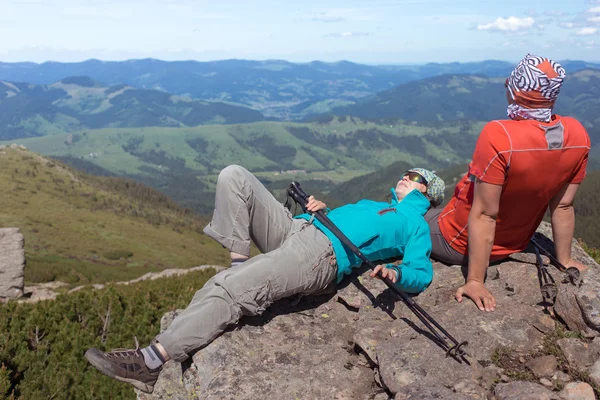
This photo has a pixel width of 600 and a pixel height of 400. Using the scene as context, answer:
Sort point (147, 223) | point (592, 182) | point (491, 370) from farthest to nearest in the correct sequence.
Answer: point (592, 182) → point (147, 223) → point (491, 370)

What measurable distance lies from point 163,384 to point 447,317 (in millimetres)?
4188

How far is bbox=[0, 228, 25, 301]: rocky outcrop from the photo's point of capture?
27.8 m

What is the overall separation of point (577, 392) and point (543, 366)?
1.96 feet

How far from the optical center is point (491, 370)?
18.9ft

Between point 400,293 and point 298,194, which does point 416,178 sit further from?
point 400,293

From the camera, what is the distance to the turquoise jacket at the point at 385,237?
23.9ft

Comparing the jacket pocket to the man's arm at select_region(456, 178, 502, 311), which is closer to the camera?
the man's arm at select_region(456, 178, 502, 311)

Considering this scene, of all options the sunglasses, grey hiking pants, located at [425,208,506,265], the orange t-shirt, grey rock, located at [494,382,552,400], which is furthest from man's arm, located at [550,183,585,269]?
grey rock, located at [494,382,552,400]

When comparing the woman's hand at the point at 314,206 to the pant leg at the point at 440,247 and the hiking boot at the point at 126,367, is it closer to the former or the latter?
the pant leg at the point at 440,247

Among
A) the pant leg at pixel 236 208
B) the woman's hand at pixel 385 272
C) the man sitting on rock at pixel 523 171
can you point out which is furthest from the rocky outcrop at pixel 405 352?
the pant leg at pixel 236 208

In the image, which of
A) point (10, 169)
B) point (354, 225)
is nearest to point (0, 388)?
point (354, 225)

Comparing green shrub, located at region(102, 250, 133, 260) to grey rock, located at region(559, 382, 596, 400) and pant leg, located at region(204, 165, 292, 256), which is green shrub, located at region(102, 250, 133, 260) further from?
grey rock, located at region(559, 382, 596, 400)

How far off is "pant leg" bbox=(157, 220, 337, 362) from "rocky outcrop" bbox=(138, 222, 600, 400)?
1.11 ft

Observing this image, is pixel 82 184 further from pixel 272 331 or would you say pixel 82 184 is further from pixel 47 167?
pixel 272 331
